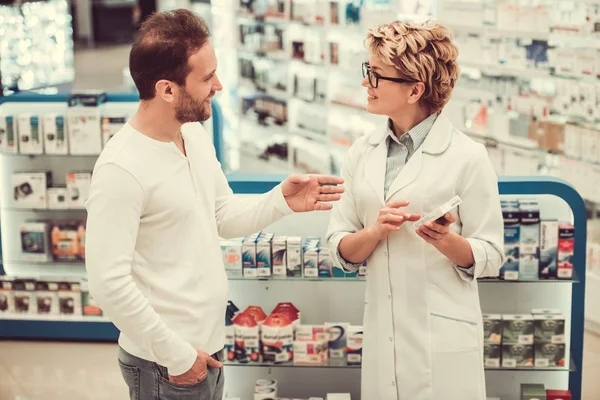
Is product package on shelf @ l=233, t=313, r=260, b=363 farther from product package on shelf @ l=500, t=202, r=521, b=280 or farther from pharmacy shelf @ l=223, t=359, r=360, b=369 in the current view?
product package on shelf @ l=500, t=202, r=521, b=280

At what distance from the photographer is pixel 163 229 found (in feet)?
8.27

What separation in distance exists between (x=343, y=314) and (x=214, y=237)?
1.58 meters

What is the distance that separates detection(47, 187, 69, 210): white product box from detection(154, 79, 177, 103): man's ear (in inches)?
142

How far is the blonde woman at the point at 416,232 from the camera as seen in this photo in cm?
277

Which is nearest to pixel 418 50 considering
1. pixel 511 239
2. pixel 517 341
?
pixel 511 239

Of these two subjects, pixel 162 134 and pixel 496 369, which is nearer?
pixel 162 134

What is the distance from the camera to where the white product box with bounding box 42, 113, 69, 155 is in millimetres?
5754

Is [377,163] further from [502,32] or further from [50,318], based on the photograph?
[502,32]

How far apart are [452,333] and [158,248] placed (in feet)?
3.31

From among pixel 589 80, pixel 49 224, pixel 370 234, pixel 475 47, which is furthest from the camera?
pixel 475 47

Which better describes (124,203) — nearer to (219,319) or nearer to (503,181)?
(219,319)

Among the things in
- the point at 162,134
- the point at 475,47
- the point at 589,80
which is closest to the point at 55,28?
the point at 475,47

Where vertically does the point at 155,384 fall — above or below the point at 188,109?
below

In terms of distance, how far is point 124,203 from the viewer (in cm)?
240
